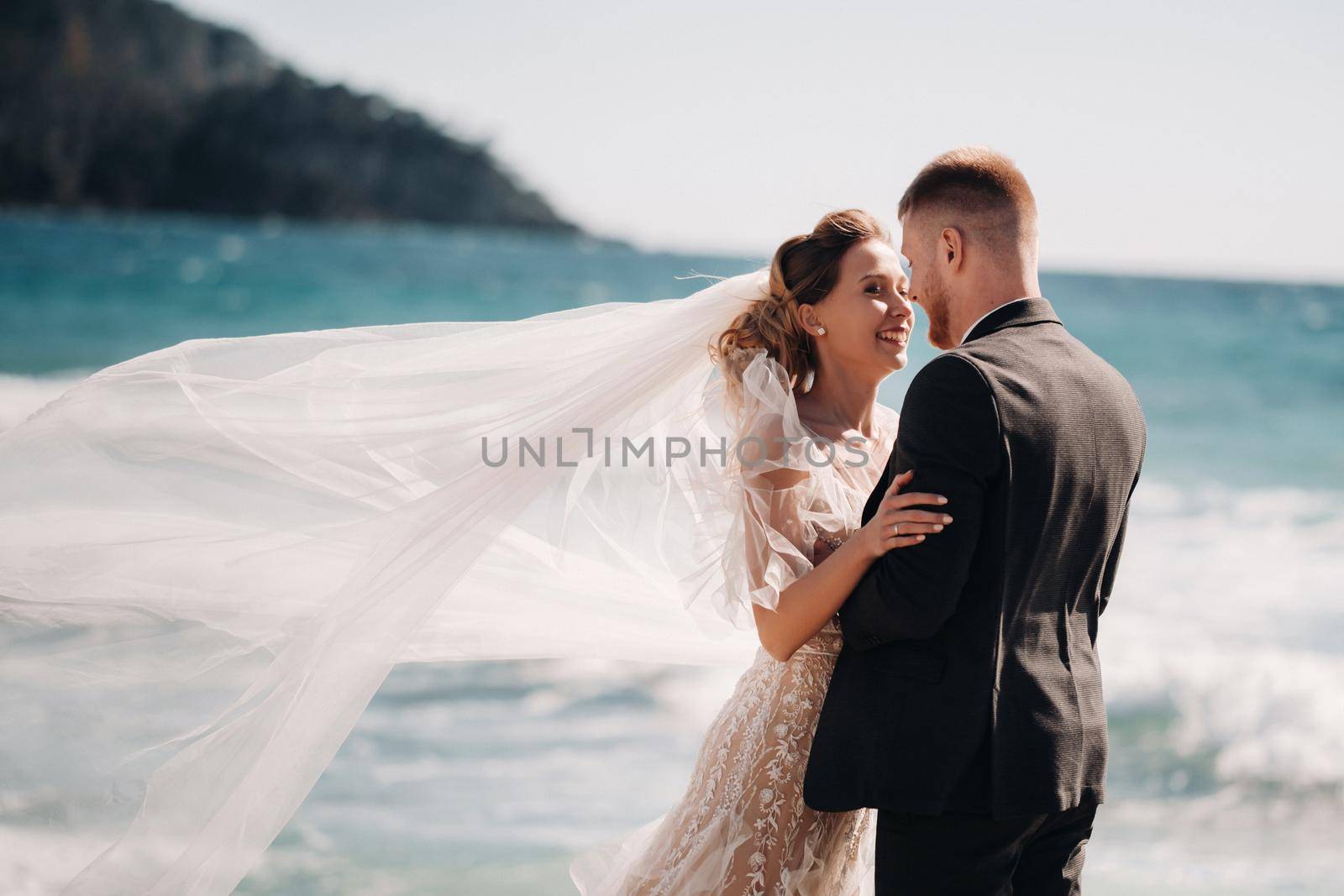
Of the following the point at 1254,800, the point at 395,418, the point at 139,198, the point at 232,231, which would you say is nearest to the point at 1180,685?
the point at 1254,800

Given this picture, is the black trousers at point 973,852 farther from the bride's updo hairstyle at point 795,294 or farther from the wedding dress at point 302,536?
the bride's updo hairstyle at point 795,294

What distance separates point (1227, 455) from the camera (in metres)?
15.5

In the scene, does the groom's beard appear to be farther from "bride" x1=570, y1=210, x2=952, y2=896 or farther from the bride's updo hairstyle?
the bride's updo hairstyle

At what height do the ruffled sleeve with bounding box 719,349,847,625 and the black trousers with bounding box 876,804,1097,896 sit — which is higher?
the ruffled sleeve with bounding box 719,349,847,625

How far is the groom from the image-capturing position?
2.29 metres

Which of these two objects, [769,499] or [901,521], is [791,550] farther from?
[901,521]

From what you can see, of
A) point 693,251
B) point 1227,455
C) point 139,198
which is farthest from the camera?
point 693,251

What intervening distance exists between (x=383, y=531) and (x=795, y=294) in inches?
47.4

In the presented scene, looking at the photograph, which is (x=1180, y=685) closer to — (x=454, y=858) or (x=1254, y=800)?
(x=1254, y=800)

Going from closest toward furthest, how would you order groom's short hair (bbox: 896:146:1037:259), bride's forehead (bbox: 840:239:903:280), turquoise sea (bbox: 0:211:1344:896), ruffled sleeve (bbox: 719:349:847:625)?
groom's short hair (bbox: 896:146:1037:259) → ruffled sleeve (bbox: 719:349:847:625) → bride's forehead (bbox: 840:239:903:280) → turquoise sea (bbox: 0:211:1344:896)

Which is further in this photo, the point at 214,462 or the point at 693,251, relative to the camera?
A: the point at 693,251

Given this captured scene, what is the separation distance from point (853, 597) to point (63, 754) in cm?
205

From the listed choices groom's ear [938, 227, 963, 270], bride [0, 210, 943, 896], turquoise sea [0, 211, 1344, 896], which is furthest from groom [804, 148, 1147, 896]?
turquoise sea [0, 211, 1344, 896]

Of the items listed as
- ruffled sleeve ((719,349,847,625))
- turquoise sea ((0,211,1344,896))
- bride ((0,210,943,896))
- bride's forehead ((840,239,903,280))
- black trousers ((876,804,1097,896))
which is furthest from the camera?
turquoise sea ((0,211,1344,896))
